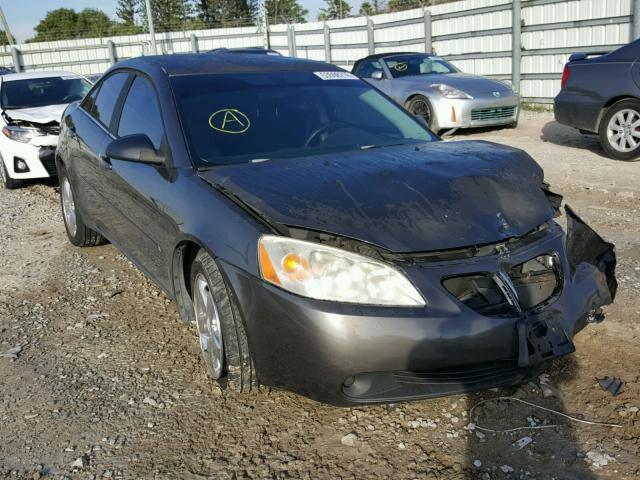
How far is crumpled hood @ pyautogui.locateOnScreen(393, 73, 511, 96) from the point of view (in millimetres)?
10750

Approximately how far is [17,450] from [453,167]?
7.52ft

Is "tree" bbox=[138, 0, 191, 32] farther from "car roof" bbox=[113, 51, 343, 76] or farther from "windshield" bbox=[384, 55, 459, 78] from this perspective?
"car roof" bbox=[113, 51, 343, 76]

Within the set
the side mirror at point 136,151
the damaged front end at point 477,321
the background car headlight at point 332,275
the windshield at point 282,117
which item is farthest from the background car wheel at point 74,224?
the damaged front end at point 477,321

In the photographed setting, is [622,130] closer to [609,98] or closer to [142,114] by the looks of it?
[609,98]

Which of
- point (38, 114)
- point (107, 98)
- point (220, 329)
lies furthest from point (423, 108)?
point (220, 329)

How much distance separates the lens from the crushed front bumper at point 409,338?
8.26ft

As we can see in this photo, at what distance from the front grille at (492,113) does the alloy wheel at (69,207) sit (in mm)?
6806

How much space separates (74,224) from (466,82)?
23.7 feet

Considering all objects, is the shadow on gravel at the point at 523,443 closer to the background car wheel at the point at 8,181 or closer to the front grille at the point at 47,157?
the front grille at the point at 47,157

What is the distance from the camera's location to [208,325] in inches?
128

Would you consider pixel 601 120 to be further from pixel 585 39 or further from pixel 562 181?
pixel 585 39

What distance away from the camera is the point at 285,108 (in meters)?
3.87

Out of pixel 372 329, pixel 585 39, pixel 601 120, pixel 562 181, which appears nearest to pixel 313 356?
pixel 372 329

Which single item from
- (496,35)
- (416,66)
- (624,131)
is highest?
(496,35)
